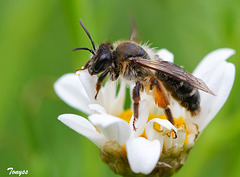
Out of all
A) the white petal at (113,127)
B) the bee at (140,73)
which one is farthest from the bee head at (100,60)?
the white petal at (113,127)

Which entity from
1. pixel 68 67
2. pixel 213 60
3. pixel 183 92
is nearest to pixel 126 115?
pixel 183 92

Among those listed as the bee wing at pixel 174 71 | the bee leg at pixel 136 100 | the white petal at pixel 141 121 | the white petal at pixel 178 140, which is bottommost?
the white petal at pixel 178 140

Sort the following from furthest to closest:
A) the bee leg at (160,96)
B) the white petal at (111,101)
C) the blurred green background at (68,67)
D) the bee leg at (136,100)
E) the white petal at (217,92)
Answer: the blurred green background at (68,67), the white petal at (111,101), the white petal at (217,92), the bee leg at (160,96), the bee leg at (136,100)

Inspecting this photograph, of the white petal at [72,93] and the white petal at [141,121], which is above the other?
the white petal at [72,93]

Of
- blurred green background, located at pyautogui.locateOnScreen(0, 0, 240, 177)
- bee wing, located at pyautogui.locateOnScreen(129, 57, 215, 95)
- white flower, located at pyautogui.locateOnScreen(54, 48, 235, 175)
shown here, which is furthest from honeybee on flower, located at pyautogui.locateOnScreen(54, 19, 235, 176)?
blurred green background, located at pyautogui.locateOnScreen(0, 0, 240, 177)

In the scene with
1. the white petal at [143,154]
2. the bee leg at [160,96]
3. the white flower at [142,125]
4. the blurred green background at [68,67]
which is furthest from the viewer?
the blurred green background at [68,67]

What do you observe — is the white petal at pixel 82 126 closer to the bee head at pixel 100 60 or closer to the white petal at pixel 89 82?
the white petal at pixel 89 82

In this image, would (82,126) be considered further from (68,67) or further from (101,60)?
(68,67)
